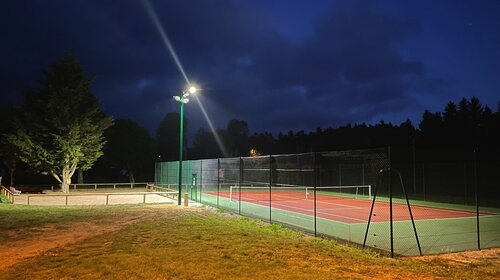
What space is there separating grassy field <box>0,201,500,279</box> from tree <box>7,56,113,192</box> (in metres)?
22.9

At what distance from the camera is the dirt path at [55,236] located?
953 centimetres

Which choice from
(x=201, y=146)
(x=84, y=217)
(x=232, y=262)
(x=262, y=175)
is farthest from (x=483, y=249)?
(x=201, y=146)

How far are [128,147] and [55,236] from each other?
5467 centimetres

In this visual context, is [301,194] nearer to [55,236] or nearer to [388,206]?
[388,206]

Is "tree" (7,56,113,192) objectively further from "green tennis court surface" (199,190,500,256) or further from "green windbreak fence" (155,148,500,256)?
"green tennis court surface" (199,190,500,256)

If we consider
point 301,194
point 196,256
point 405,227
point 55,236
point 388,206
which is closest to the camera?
point 196,256

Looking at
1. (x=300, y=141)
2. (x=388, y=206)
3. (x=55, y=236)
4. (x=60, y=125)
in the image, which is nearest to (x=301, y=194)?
(x=388, y=206)

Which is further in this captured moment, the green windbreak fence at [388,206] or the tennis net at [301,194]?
the tennis net at [301,194]

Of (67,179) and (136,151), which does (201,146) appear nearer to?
(136,151)

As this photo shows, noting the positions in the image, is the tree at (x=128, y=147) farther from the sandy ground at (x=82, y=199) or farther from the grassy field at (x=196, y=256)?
the grassy field at (x=196, y=256)

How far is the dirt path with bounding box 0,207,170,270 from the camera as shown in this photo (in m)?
9.53

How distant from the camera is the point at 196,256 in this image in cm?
905

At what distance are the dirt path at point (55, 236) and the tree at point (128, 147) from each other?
50.1 meters

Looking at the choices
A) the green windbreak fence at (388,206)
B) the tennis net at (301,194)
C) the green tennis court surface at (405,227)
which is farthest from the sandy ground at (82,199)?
the green tennis court surface at (405,227)
